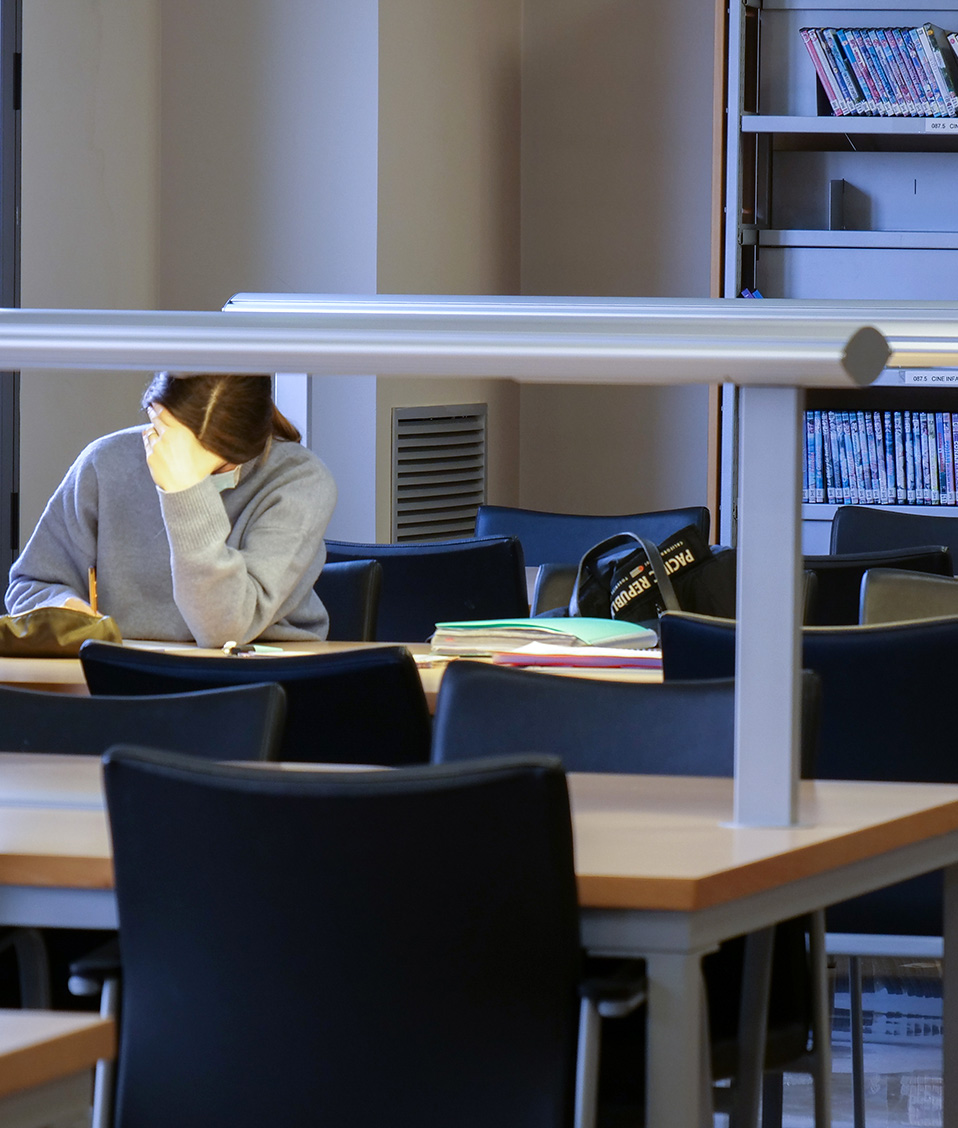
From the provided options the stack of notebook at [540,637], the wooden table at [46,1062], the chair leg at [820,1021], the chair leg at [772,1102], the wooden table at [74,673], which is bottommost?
the chair leg at [772,1102]

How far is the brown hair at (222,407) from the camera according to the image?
113 inches

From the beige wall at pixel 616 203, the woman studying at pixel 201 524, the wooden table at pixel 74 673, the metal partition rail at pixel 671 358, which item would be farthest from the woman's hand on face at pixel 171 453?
the beige wall at pixel 616 203

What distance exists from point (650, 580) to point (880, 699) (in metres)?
0.89

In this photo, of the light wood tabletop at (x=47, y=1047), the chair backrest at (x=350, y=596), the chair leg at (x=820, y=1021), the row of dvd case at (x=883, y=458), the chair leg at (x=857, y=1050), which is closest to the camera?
the light wood tabletop at (x=47, y=1047)

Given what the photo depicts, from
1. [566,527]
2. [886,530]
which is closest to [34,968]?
[566,527]

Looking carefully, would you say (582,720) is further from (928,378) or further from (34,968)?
(928,378)

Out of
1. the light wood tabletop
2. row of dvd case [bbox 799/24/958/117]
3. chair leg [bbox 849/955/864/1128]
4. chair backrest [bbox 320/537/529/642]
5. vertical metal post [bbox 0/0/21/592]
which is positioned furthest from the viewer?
row of dvd case [bbox 799/24/958/117]

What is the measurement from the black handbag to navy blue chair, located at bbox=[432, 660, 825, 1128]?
3.82 feet

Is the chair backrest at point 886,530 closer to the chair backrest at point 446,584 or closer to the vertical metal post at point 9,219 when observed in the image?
the chair backrest at point 446,584

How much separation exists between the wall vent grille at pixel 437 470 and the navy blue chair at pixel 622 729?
3.15m

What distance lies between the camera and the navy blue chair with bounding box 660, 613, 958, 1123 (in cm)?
217

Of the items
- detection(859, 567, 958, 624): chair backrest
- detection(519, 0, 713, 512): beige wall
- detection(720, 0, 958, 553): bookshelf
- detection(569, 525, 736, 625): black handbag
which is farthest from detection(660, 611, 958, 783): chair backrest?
detection(519, 0, 713, 512): beige wall

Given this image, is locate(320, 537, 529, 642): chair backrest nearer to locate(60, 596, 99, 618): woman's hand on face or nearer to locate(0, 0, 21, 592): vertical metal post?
locate(60, 596, 99, 618): woman's hand on face

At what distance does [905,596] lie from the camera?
8.82 ft
